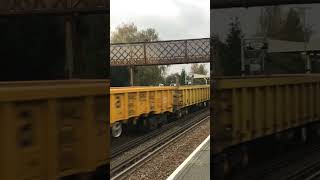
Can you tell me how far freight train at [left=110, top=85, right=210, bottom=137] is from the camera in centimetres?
528

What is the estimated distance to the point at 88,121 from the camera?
6.69ft

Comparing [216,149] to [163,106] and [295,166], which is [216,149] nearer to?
[295,166]

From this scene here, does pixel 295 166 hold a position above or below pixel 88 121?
below

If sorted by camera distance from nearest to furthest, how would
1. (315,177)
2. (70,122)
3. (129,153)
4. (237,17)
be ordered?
(70,122) < (237,17) < (315,177) < (129,153)

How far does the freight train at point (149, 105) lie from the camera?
17.3ft

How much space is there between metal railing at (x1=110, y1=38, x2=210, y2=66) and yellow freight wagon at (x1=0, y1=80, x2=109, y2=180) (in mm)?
340

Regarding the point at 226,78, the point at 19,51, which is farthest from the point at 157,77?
the point at 19,51

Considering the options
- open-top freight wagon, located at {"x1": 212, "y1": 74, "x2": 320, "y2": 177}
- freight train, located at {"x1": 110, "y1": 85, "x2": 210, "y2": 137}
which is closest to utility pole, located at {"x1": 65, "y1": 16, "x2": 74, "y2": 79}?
open-top freight wagon, located at {"x1": 212, "y1": 74, "x2": 320, "y2": 177}

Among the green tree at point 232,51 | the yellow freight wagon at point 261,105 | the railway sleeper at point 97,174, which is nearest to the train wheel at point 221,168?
the yellow freight wagon at point 261,105


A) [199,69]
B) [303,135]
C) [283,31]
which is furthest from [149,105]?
[283,31]

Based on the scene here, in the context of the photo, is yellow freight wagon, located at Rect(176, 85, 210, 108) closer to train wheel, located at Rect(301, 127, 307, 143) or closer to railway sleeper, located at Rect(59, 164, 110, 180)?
train wheel, located at Rect(301, 127, 307, 143)

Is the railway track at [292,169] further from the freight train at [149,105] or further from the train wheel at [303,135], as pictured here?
the freight train at [149,105]

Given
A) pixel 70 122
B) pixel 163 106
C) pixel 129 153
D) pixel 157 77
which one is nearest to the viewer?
pixel 70 122

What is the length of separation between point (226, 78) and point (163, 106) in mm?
10193
